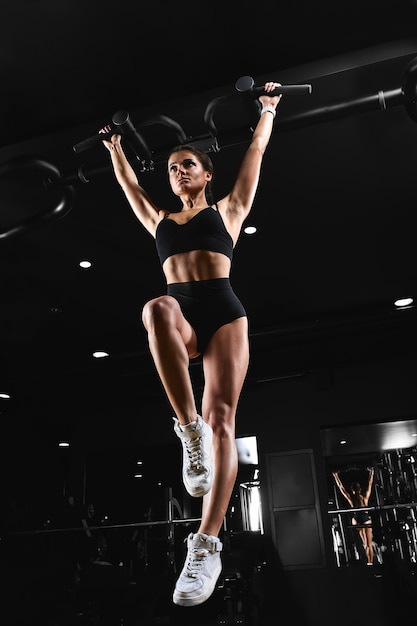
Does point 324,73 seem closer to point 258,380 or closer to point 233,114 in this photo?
point 233,114

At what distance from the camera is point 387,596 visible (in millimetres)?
5039

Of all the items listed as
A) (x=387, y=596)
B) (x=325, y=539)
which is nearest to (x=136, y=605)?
(x=387, y=596)

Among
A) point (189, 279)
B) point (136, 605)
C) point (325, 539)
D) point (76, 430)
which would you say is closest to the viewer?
Result: point (189, 279)

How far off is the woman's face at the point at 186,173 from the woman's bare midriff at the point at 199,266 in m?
0.32

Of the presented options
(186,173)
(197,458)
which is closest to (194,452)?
(197,458)

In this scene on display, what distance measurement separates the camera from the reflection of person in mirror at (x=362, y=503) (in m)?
9.73

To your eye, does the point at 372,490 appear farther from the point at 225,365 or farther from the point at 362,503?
the point at 225,365

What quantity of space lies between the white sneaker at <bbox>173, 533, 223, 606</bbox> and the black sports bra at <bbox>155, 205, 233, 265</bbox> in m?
1.02

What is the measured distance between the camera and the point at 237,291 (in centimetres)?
696

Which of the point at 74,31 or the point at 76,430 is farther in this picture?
the point at 76,430

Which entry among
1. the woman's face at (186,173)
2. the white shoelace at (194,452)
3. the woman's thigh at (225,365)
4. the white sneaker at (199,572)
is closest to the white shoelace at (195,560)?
the white sneaker at (199,572)

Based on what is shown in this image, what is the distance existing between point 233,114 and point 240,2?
73 cm

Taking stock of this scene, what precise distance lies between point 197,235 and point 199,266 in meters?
0.12

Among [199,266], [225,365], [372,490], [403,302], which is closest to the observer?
[225,365]
